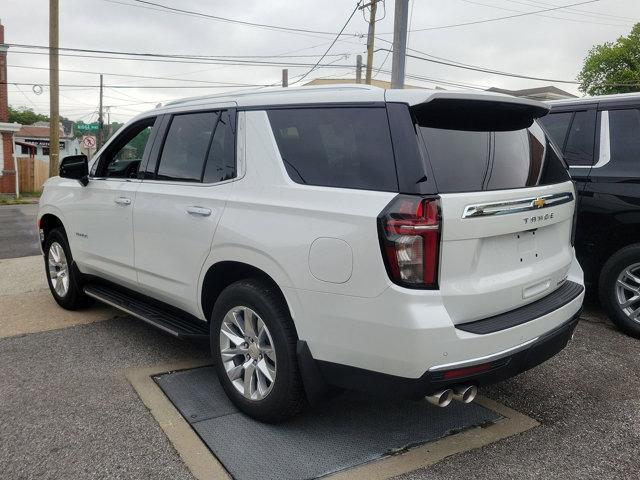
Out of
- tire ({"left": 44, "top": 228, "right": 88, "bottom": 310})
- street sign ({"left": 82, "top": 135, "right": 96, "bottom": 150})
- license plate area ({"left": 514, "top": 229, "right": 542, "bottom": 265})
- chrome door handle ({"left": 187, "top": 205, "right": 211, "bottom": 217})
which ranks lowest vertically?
tire ({"left": 44, "top": 228, "right": 88, "bottom": 310})

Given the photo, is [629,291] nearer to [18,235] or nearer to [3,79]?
[18,235]

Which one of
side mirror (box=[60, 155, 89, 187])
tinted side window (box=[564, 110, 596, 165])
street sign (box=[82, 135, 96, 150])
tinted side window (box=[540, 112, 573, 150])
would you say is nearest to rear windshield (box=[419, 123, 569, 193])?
tinted side window (box=[564, 110, 596, 165])

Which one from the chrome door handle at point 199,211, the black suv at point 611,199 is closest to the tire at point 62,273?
the chrome door handle at point 199,211

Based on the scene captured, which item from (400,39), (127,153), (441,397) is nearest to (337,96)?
(441,397)

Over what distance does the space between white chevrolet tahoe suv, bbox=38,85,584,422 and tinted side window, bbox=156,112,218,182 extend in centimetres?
2

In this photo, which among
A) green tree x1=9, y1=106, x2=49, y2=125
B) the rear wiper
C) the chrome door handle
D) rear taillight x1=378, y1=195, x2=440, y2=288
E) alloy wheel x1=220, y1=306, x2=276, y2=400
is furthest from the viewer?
green tree x1=9, y1=106, x2=49, y2=125

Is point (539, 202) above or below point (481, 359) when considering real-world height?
above

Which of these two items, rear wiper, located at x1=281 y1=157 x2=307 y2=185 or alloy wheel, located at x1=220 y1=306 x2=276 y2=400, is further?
alloy wheel, located at x1=220 y1=306 x2=276 y2=400

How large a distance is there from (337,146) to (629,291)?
3.26m

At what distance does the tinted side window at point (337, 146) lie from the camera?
2.62 m

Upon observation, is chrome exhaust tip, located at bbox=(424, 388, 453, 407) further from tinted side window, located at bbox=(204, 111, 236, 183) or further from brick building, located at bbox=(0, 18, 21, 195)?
brick building, located at bbox=(0, 18, 21, 195)

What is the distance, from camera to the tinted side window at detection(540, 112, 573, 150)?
5.30 metres

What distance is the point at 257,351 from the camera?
3.06 m

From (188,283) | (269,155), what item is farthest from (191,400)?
(269,155)
